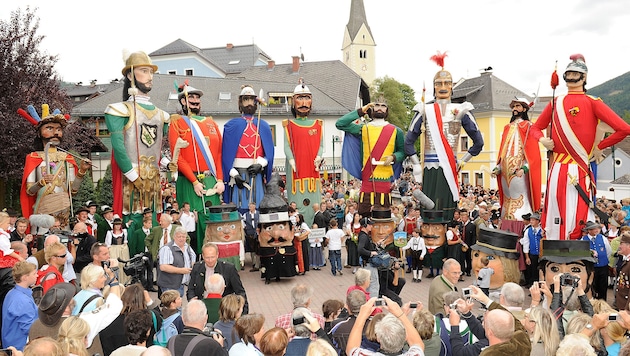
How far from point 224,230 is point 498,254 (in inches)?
169

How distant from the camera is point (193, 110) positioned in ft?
35.6

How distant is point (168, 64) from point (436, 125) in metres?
39.9

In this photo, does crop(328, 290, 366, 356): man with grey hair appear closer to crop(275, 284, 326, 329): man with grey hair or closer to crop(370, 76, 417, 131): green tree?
crop(275, 284, 326, 329): man with grey hair

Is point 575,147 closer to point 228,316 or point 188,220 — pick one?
point 228,316

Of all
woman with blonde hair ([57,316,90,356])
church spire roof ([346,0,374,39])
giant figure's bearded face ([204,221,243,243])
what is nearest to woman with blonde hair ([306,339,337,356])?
woman with blonde hair ([57,316,90,356])

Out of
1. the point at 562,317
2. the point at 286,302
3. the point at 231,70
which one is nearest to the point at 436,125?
the point at 286,302

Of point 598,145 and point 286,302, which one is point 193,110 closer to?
point 286,302

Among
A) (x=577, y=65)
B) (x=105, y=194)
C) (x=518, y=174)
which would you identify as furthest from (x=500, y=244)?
(x=105, y=194)

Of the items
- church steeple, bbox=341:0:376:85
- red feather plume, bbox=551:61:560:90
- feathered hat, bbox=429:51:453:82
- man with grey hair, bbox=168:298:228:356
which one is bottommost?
man with grey hair, bbox=168:298:228:356

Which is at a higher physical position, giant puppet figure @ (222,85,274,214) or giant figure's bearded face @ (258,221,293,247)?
giant puppet figure @ (222,85,274,214)

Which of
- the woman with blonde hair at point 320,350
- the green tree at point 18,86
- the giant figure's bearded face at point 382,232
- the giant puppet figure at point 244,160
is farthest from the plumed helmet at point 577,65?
the green tree at point 18,86

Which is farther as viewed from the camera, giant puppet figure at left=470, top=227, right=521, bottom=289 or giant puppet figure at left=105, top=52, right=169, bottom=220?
giant puppet figure at left=105, top=52, right=169, bottom=220

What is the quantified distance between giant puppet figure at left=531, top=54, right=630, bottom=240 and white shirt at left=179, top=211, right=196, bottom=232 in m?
5.92

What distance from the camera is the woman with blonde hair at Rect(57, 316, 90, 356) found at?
11.7ft
